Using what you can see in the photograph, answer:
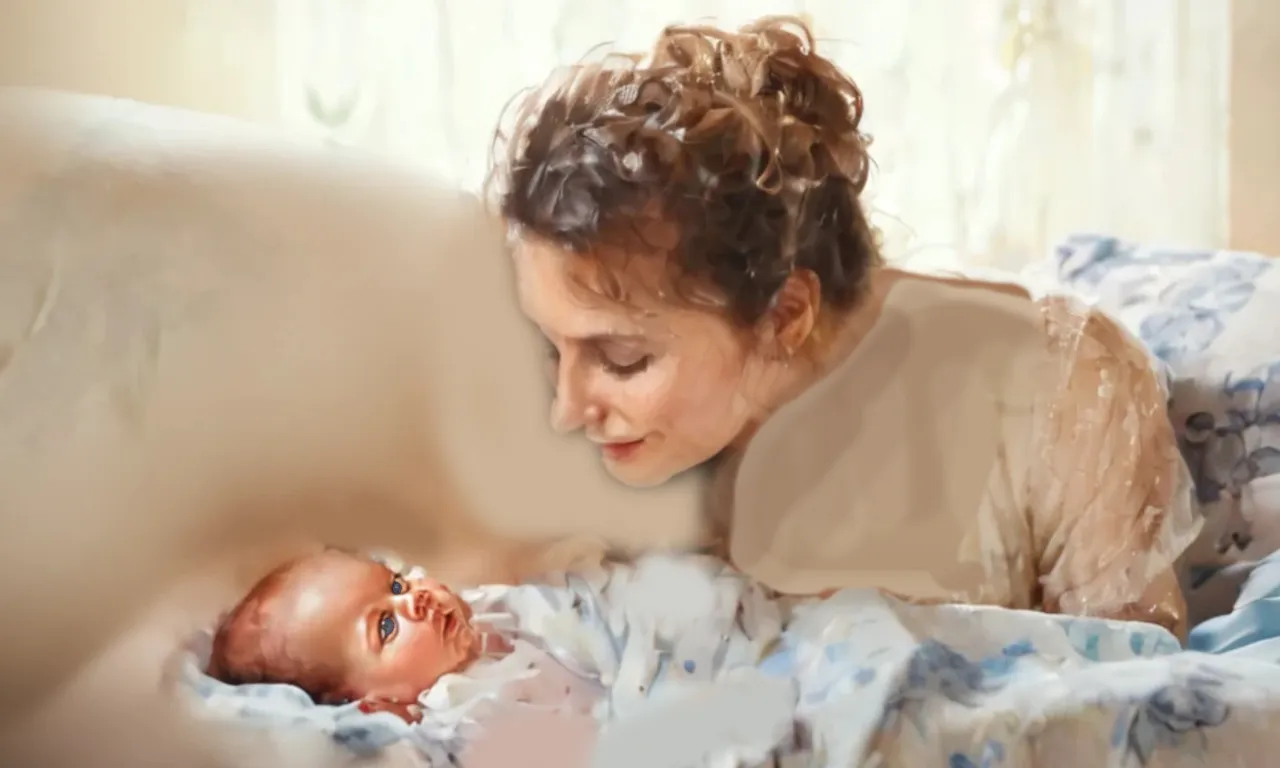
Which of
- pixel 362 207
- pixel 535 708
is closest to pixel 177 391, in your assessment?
pixel 362 207

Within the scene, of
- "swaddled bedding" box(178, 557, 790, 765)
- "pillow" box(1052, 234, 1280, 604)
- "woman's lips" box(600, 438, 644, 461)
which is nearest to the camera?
"swaddled bedding" box(178, 557, 790, 765)

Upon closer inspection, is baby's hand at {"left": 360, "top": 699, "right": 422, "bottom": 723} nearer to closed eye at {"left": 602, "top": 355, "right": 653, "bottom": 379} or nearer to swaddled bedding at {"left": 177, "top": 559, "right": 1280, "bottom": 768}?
swaddled bedding at {"left": 177, "top": 559, "right": 1280, "bottom": 768}

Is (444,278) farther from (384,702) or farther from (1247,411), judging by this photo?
(1247,411)

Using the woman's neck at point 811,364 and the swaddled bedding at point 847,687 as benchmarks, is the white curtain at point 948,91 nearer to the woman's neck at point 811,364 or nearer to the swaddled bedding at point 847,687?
the woman's neck at point 811,364

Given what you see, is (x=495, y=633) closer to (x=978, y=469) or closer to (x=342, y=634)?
(x=342, y=634)

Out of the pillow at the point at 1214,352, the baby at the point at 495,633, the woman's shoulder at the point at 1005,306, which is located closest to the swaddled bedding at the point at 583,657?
the baby at the point at 495,633

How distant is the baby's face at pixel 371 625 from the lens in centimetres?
58

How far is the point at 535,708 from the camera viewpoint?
1.99ft

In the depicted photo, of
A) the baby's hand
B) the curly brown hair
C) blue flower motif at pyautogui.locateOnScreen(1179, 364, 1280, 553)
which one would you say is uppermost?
the curly brown hair

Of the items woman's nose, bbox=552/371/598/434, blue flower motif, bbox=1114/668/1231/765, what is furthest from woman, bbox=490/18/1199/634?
blue flower motif, bbox=1114/668/1231/765

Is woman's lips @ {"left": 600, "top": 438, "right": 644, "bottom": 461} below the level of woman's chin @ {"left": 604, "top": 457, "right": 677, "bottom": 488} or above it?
above

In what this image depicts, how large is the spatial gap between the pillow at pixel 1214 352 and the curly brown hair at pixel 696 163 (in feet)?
0.98

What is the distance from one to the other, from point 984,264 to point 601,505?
392 mm

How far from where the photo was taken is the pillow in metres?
0.83
